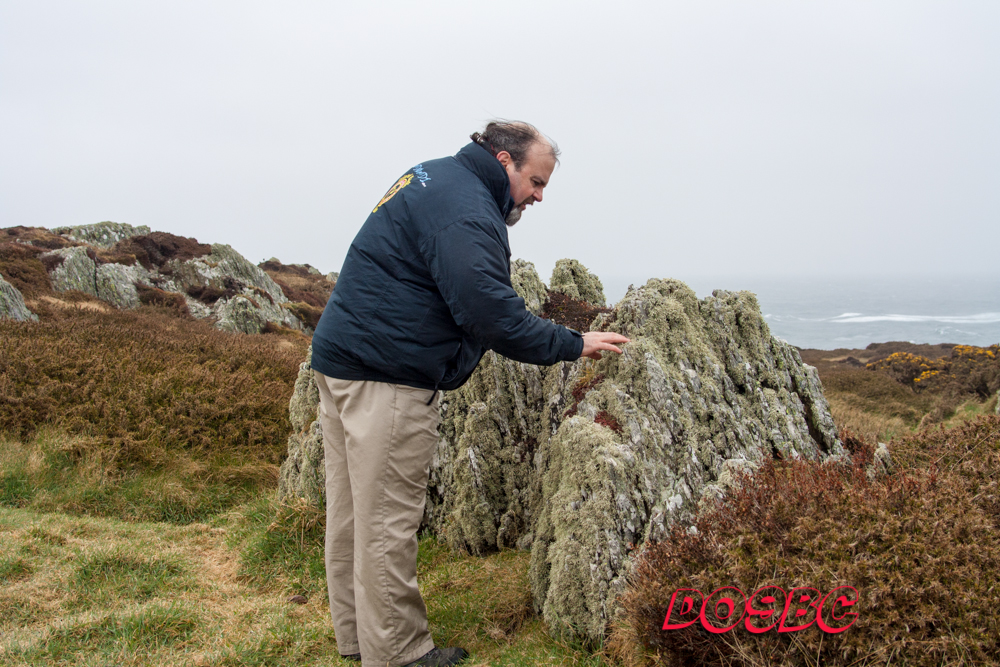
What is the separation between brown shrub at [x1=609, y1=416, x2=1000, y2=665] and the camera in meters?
3.04

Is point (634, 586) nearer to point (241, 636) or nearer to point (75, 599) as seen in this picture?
point (241, 636)

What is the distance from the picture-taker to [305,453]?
22.4ft

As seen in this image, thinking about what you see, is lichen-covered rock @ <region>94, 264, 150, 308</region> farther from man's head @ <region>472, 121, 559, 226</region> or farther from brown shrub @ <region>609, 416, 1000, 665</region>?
brown shrub @ <region>609, 416, 1000, 665</region>

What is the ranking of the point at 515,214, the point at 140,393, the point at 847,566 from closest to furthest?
the point at 847,566, the point at 515,214, the point at 140,393

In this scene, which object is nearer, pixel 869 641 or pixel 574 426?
pixel 869 641

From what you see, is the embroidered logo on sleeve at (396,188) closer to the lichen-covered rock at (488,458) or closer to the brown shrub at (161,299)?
the lichen-covered rock at (488,458)

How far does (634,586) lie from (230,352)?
9710 millimetres

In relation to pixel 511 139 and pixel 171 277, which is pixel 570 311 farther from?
pixel 171 277

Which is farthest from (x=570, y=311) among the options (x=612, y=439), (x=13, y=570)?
(x=13, y=570)

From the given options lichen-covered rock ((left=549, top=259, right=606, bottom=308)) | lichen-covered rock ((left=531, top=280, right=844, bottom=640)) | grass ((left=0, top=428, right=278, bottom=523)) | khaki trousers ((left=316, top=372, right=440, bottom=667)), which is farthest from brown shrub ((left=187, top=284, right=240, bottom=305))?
khaki trousers ((left=316, top=372, right=440, bottom=667))

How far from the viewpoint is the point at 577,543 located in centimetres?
427

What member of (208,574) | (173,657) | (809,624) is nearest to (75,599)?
(208,574)

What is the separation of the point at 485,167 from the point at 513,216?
0.53m

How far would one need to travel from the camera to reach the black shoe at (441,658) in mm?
4188
